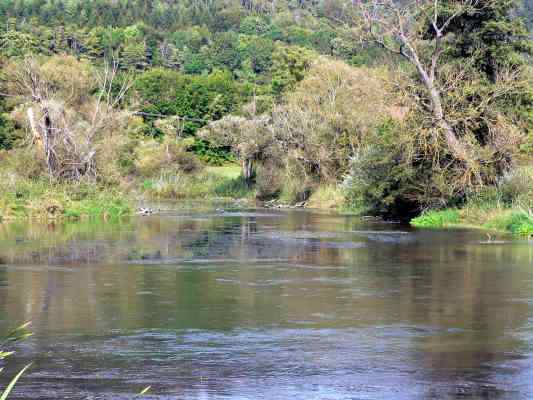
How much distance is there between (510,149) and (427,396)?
29.5m

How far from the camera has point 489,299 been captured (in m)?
17.7

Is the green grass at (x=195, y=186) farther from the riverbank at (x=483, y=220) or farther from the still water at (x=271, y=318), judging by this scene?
the still water at (x=271, y=318)

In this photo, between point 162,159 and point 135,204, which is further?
point 162,159

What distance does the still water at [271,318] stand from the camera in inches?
431

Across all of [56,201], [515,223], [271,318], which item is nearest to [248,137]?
[56,201]

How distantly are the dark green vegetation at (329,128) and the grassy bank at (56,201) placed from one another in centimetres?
7

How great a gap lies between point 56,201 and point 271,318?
2906 cm

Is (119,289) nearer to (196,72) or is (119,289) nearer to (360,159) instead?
(360,159)

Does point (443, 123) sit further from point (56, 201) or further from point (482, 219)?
point (56, 201)

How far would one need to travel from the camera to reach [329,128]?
61.5 m

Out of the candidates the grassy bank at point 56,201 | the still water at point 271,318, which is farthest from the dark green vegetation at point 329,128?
the still water at point 271,318

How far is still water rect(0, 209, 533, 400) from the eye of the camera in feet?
35.9

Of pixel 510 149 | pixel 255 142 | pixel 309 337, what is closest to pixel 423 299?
pixel 309 337

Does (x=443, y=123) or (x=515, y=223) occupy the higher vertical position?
(x=443, y=123)
